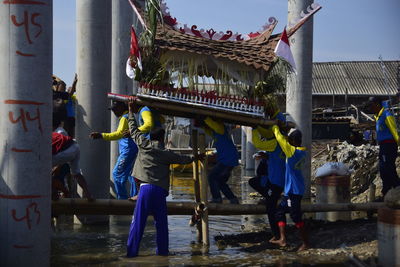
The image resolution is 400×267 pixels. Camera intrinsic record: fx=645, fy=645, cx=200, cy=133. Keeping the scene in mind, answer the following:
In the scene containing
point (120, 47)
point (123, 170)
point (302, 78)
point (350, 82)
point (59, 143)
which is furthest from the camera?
point (350, 82)

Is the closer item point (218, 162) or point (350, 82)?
point (218, 162)

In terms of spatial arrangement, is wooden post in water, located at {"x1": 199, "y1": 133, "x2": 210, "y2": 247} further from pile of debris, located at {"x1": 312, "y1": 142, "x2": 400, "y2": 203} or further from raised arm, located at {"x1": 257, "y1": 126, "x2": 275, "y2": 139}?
pile of debris, located at {"x1": 312, "y1": 142, "x2": 400, "y2": 203}

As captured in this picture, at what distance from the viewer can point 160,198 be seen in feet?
30.3

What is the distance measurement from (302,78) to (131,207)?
778cm

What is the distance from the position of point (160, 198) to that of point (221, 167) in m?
2.14

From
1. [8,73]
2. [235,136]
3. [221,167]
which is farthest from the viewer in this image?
[235,136]

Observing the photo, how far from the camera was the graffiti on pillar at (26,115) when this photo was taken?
7.15 m

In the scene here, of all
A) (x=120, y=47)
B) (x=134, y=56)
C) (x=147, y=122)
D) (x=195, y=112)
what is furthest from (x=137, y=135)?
(x=120, y=47)

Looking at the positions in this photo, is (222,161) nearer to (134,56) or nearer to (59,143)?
(134,56)

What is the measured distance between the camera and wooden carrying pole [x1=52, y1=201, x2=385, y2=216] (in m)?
9.84

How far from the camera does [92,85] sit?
12383 millimetres

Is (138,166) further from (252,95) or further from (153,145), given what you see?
(252,95)

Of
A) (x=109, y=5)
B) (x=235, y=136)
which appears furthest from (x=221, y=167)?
(x=235, y=136)

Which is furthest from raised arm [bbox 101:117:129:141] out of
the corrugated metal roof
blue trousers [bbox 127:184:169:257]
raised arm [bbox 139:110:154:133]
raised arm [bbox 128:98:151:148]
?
the corrugated metal roof
